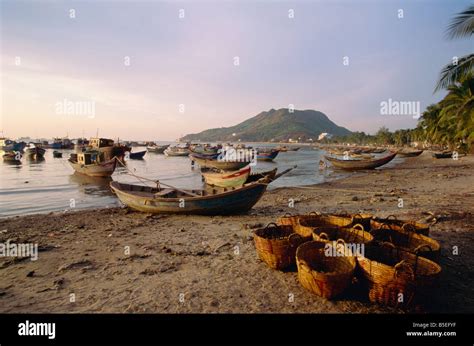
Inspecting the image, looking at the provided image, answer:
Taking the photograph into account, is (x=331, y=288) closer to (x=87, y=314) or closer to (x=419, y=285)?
(x=419, y=285)

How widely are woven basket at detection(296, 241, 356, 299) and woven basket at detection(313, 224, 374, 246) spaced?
0.52 meters

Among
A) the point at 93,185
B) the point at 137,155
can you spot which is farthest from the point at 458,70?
the point at 137,155

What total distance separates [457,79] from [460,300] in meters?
13.9

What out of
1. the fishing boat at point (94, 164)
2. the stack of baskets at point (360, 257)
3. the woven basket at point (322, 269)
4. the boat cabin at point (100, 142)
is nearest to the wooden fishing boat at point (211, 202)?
the stack of baskets at point (360, 257)

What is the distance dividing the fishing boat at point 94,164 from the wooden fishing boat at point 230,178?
13.3 metres

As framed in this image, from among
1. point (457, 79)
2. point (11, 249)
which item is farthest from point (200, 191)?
point (457, 79)

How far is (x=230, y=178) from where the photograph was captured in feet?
62.3

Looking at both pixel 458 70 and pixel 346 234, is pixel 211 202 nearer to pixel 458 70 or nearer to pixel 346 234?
pixel 346 234

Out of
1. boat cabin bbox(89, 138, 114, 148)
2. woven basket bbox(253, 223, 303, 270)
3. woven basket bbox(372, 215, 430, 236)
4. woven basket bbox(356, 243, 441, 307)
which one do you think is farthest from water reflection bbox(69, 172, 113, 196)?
woven basket bbox(356, 243, 441, 307)

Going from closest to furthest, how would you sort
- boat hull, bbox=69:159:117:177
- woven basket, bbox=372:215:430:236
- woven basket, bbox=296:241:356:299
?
woven basket, bbox=296:241:356:299, woven basket, bbox=372:215:430:236, boat hull, bbox=69:159:117:177

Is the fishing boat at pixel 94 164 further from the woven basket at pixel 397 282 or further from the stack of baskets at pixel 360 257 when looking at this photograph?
the woven basket at pixel 397 282

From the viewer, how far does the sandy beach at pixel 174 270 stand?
4.93 meters

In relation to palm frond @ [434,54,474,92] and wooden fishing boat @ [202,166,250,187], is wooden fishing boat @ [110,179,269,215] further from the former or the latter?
palm frond @ [434,54,474,92]

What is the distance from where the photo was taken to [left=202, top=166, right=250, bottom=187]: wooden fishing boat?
57.5ft
